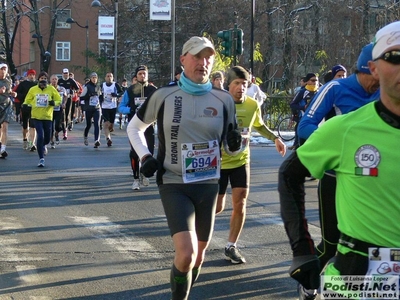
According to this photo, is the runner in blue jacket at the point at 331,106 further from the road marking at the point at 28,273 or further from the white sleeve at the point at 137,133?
the road marking at the point at 28,273

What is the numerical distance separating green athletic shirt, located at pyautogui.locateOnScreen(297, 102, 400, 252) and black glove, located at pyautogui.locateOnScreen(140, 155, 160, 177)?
228 centimetres

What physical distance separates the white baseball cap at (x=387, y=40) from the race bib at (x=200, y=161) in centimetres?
253

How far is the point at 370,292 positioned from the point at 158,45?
1759 inches

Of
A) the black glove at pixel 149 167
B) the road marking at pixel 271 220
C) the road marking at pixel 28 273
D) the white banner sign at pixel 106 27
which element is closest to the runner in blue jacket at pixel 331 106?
the black glove at pixel 149 167

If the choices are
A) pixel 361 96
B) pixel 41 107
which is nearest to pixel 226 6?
pixel 41 107

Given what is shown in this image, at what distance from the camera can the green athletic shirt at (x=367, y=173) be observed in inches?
117

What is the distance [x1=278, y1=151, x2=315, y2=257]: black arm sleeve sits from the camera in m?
3.34

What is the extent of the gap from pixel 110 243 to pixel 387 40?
603cm

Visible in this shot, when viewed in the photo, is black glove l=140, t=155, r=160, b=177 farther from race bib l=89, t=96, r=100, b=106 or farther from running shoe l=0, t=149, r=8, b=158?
race bib l=89, t=96, r=100, b=106

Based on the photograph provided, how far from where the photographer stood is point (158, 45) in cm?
4709

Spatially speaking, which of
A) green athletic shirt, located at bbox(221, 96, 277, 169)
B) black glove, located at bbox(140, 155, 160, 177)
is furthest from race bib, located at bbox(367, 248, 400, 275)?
green athletic shirt, located at bbox(221, 96, 277, 169)

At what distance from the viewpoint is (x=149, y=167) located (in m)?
5.31

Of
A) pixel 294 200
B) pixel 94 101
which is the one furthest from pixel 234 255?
pixel 94 101

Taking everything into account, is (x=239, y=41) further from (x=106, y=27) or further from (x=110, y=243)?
(x=110, y=243)
